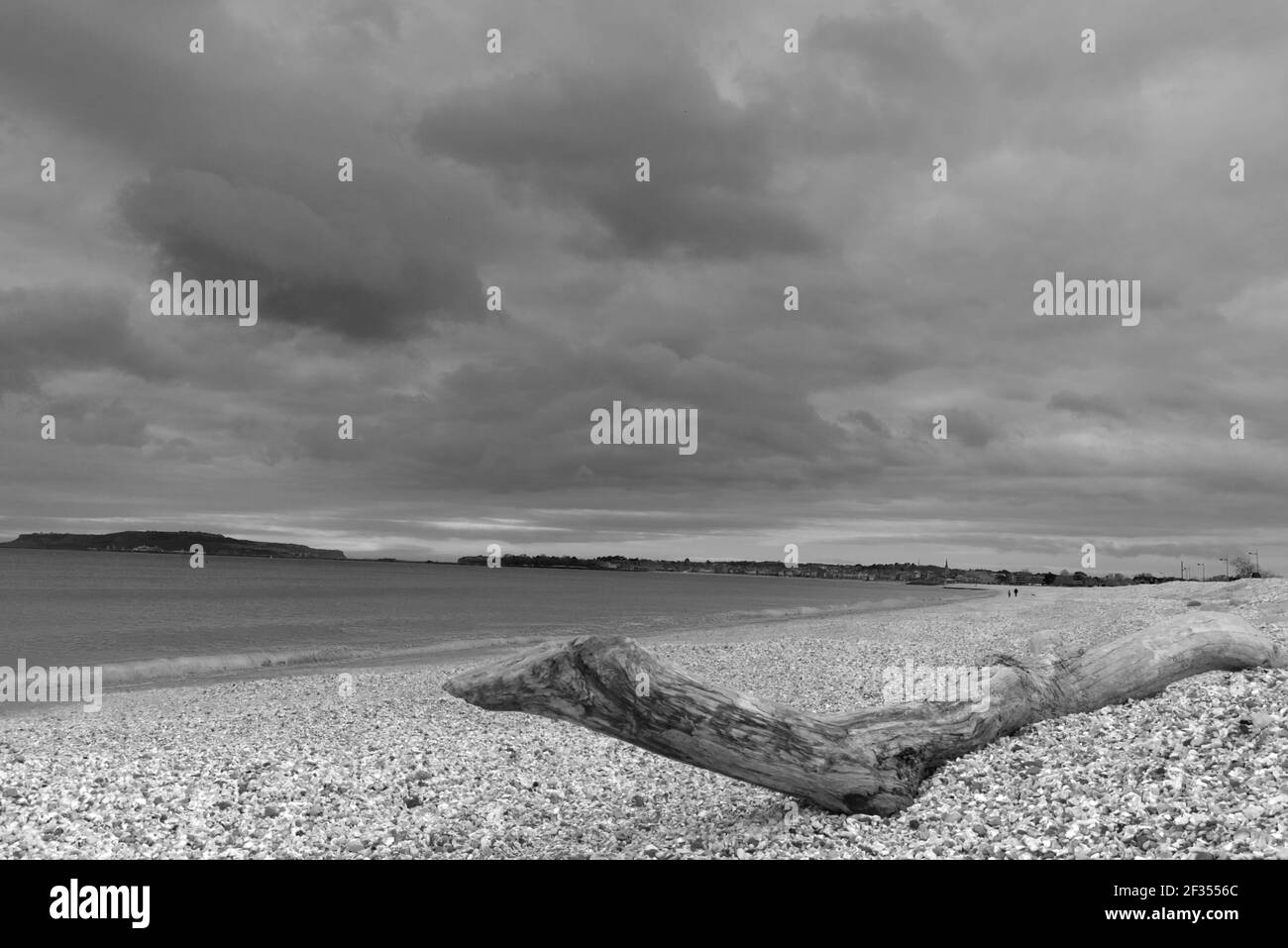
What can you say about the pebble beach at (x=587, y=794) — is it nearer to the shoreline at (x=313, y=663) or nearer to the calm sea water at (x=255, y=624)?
the shoreline at (x=313, y=663)

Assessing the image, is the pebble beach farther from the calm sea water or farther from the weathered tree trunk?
the calm sea water

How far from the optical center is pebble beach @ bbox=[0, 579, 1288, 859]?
18.9 ft

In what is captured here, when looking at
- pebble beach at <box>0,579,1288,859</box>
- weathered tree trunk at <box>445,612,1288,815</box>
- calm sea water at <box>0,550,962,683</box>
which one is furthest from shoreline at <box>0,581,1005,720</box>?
weathered tree trunk at <box>445,612,1288,815</box>

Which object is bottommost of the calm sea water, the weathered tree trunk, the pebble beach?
the calm sea water

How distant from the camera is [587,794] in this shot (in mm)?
9180

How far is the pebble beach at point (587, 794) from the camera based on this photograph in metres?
5.77

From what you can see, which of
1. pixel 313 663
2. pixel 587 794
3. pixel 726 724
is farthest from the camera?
pixel 313 663

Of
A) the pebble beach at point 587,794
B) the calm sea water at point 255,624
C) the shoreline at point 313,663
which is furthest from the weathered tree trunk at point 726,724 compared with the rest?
the calm sea water at point 255,624

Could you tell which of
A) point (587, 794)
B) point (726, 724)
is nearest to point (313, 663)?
point (587, 794)

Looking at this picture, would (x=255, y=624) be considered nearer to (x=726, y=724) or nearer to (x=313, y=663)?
(x=313, y=663)

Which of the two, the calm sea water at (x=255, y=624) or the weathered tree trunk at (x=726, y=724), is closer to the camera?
the weathered tree trunk at (x=726, y=724)
